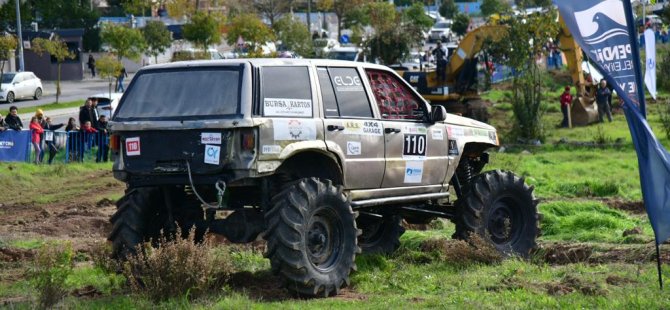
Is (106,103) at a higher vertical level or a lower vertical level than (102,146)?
higher

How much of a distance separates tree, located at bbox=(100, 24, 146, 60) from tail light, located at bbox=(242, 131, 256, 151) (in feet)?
127

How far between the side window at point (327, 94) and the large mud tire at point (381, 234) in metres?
2.21

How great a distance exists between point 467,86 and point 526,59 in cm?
353

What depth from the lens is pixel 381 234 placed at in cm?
1295

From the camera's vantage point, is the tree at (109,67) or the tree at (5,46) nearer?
the tree at (109,67)

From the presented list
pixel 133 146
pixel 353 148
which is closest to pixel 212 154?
pixel 133 146

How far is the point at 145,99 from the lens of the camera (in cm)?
1061

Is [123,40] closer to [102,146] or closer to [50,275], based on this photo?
[102,146]

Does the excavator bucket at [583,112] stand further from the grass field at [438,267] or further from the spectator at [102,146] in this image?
the spectator at [102,146]

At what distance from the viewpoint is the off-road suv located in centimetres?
990

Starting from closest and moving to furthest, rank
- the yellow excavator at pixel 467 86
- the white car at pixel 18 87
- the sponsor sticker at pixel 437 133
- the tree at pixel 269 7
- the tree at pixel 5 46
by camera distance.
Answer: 1. the sponsor sticker at pixel 437 133
2. the yellow excavator at pixel 467 86
3. the tree at pixel 5 46
4. the white car at pixel 18 87
5. the tree at pixel 269 7

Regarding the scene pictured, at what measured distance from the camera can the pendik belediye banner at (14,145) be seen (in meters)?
25.2

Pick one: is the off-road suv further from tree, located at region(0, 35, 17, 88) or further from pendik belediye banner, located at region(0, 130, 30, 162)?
tree, located at region(0, 35, 17, 88)

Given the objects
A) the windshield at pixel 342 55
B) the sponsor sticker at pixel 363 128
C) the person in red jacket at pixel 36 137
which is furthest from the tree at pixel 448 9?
the sponsor sticker at pixel 363 128
